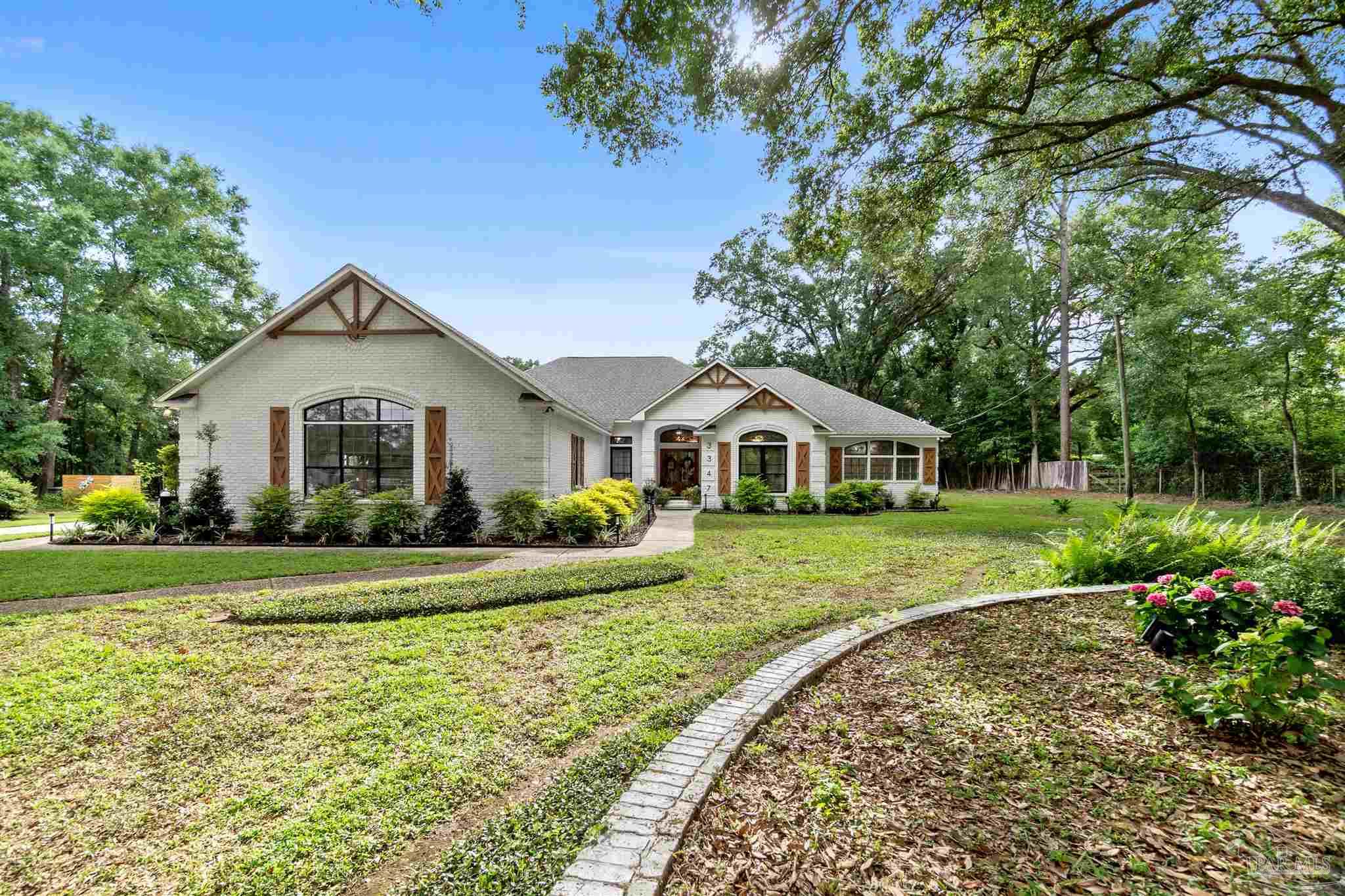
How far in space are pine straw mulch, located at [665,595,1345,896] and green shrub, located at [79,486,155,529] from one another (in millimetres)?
15367

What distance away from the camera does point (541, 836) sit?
2.59 meters

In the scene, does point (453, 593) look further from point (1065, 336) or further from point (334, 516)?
point (1065, 336)

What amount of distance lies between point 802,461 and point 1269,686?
17524 millimetres

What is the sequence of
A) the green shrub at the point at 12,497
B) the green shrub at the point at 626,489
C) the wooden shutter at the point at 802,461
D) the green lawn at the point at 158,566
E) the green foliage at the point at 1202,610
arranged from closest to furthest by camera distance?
the green foliage at the point at 1202,610 → the green lawn at the point at 158,566 → the green shrub at the point at 626,489 → the green shrub at the point at 12,497 → the wooden shutter at the point at 802,461

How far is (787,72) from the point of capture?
7137mm

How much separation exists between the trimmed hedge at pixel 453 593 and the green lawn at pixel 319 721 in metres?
0.30

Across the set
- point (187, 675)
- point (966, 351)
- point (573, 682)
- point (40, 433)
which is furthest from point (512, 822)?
point (966, 351)

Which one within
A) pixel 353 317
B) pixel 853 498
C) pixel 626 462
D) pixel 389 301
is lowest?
pixel 853 498

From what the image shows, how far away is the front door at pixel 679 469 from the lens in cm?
2256

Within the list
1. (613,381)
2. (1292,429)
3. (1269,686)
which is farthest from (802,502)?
(1269,686)

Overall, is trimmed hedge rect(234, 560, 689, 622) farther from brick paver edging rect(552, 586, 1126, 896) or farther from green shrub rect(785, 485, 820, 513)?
green shrub rect(785, 485, 820, 513)

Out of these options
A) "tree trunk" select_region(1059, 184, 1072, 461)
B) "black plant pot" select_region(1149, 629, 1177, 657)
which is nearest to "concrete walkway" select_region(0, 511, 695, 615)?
"black plant pot" select_region(1149, 629, 1177, 657)

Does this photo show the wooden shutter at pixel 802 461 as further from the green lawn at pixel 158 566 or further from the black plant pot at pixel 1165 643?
the black plant pot at pixel 1165 643

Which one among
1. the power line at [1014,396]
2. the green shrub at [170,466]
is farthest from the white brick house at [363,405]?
the power line at [1014,396]
